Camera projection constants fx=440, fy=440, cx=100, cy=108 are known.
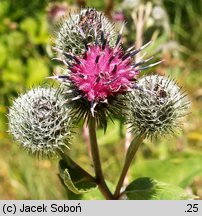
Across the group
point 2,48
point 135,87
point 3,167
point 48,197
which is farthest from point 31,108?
point 2,48

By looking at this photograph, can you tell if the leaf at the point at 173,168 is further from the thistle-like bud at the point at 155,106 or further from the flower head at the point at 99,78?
the flower head at the point at 99,78

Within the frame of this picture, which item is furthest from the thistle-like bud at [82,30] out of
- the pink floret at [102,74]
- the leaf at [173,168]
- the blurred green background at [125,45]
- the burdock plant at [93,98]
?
the leaf at [173,168]

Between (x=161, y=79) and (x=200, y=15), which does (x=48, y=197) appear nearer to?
(x=161, y=79)

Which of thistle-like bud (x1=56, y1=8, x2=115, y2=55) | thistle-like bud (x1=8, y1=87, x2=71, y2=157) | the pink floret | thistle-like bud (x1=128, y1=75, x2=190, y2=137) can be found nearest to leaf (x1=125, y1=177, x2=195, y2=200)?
thistle-like bud (x1=128, y1=75, x2=190, y2=137)

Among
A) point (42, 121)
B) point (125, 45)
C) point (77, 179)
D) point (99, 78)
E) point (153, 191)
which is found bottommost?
point (153, 191)

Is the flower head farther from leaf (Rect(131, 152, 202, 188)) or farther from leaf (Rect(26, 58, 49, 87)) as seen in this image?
leaf (Rect(26, 58, 49, 87))

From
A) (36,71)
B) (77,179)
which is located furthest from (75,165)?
(36,71)

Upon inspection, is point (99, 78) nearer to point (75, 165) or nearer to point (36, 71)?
point (75, 165)
